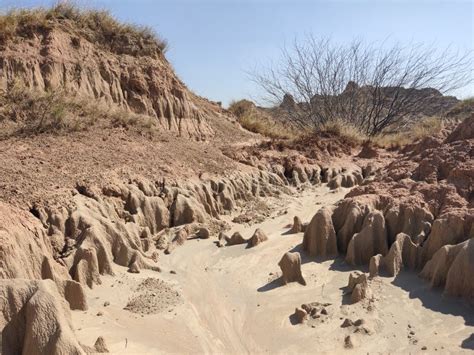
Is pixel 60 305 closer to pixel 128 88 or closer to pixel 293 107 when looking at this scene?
pixel 128 88

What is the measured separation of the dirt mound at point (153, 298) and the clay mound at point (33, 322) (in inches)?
49.3

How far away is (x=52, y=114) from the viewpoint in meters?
7.76

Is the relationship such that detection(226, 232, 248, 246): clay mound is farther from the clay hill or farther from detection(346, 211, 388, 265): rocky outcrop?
detection(346, 211, 388, 265): rocky outcrop

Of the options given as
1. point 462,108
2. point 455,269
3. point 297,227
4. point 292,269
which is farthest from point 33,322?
point 462,108

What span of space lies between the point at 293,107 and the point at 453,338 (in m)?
15.5

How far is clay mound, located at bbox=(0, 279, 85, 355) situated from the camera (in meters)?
3.05

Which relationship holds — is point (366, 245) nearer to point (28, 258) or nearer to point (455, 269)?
point (455, 269)

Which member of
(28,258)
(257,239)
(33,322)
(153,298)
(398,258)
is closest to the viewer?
(33,322)

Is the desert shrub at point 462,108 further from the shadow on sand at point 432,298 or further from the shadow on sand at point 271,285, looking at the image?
the shadow on sand at point 271,285

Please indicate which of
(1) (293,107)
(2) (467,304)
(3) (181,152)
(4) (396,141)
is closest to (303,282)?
(2) (467,304)

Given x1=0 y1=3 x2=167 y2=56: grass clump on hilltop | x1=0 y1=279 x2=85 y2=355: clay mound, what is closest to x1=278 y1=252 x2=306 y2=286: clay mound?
x1=0 y1=279 x2=85 y2=355: clay mound

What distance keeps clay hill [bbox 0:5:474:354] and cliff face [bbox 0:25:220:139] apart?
42 millimetres

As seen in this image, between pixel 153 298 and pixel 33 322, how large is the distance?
1646 mm

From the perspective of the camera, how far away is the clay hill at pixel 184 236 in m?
4.00
